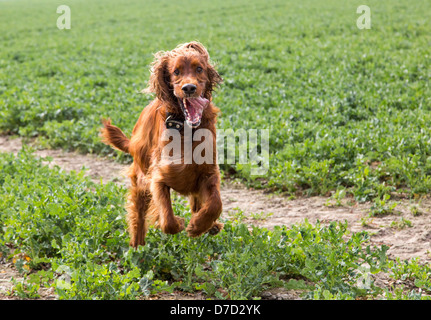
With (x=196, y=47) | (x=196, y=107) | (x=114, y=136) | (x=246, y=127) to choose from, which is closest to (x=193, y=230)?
(x=196, y=107)

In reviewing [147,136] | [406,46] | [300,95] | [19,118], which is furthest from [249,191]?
[406,46]

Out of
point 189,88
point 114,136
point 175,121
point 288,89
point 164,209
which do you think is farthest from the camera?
point 288,89

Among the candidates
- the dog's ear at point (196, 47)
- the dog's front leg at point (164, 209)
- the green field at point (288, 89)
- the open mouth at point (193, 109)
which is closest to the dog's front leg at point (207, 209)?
the dog's front leg at point (164, 209)

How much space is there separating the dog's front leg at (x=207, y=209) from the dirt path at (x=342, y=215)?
4.35 feet

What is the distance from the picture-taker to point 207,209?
159 inches

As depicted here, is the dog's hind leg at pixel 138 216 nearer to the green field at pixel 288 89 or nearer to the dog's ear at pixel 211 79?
the dog's ear at pixel 211 79

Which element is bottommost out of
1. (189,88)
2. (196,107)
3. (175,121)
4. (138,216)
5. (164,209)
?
(138,216)

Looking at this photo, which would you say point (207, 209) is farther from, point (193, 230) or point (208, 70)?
point (208, 70)

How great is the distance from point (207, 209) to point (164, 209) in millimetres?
379

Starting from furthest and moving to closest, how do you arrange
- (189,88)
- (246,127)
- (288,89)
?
(288,89) < (246,127) < (189,88)

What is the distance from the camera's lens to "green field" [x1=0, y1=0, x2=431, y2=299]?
14.0 ft

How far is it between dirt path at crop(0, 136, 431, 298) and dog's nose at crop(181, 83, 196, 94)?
177cm

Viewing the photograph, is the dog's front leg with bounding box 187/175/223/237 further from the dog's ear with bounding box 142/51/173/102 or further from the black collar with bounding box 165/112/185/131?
the dog's ear with bounding box 142/51/173/102

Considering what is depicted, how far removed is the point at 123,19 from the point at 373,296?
1139 inches
